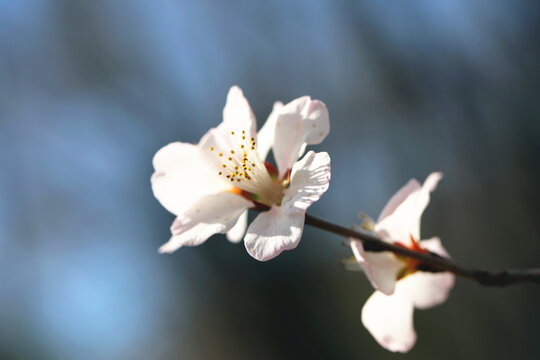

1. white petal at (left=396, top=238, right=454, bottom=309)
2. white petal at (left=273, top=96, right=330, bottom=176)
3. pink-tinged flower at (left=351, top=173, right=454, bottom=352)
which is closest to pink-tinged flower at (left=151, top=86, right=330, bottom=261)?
white petal at (left=273, top=96, right=330, bottom=176)

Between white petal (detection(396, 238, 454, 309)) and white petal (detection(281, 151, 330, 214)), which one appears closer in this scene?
white petal (detection(281, 151, 330, 214))

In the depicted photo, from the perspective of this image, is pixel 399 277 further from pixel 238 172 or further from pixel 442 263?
pixel 238 172

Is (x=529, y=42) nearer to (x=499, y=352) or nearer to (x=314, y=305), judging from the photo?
(x=499, y=352)

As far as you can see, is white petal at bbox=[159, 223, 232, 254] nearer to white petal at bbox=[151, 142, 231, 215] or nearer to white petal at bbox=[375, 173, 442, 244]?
white petal at bbox=[151, 142, 231, 215]

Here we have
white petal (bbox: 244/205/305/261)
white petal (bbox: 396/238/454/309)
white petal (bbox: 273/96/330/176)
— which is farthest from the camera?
white petal (bbox: 396/238/454/309)

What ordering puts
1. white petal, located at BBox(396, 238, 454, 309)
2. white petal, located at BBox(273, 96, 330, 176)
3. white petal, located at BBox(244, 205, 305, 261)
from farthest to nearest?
A: white petal, located at BBox(396, 238, 454, 309) < white petal, located at BBox(273, 96, 330, 176) < white petal, located at BBox(244, 205, 305, 261)

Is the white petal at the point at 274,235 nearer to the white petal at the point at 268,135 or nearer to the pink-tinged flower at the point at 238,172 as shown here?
the pink-tinged flower at the point at 238,172

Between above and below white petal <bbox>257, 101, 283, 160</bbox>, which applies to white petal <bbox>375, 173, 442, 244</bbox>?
below
